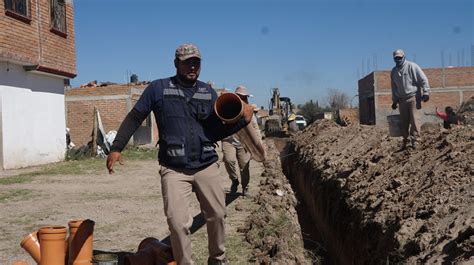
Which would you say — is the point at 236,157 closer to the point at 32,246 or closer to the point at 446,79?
the point at 32,246

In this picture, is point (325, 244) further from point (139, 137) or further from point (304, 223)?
point (139, 137)

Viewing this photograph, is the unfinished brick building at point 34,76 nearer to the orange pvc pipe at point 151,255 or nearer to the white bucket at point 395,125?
the white bucket at point 395,125

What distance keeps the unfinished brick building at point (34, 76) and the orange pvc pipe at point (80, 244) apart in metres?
10.5

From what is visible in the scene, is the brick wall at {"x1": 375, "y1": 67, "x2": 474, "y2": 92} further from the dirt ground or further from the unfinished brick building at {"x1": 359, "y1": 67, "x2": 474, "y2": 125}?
the dirt ground

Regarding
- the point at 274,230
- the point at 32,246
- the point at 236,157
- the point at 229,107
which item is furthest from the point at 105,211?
the point at 229,107

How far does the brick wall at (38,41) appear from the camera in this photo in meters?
14.1

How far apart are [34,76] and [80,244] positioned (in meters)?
12.8

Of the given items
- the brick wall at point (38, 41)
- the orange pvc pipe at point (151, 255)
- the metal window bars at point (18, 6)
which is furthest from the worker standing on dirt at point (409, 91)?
the metal window bars at point (18, 6)

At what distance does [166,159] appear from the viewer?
4.45 meters

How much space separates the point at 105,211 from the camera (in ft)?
27.6

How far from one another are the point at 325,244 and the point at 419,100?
2.84m

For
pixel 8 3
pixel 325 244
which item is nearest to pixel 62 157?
Answer: pixel 8 3

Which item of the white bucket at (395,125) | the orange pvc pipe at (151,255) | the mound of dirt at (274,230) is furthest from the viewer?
the white bucket at (395,125)

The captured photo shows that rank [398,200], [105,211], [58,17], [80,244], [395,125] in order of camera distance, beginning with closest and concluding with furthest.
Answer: [80,244]
[398,200]
[105,211]
[395,125]
[58,17]
